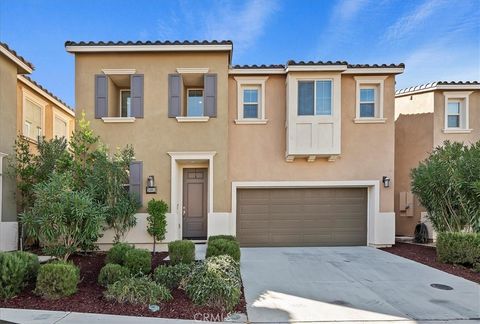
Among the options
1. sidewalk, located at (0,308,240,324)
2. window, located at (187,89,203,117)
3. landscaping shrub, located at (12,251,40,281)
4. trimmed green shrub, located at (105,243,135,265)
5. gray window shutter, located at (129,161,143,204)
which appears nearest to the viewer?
sidewalk, located at (0,308,240,324)

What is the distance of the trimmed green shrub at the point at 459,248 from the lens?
7316 mm

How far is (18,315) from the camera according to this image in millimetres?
4383

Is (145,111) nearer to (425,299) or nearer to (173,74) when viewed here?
(173,74)

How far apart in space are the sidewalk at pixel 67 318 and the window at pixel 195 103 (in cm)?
710

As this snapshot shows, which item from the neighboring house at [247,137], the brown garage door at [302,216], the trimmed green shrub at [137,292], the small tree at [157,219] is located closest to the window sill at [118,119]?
the neighboring house at [247,137]

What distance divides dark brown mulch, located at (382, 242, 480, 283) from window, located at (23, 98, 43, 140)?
13164 mm

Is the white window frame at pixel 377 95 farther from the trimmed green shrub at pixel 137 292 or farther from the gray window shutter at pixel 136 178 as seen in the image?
the trimmed green shrub at pixel 137 292

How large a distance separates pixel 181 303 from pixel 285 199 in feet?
19.7

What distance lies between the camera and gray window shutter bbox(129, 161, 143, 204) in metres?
9.30

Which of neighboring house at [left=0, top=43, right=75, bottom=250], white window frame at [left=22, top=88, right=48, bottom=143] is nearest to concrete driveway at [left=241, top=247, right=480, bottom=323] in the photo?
neighboring house at [left=0, top=43, right=75, bottom=250]

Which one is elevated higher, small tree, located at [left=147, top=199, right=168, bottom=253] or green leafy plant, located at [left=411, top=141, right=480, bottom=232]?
green leafy plant, located at [left=411, top=141, right=480, bottom=232]

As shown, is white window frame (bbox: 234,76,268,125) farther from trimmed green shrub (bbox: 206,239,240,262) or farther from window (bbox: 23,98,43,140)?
window (bbox: 23,98,43,140)

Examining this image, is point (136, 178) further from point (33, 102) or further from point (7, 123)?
point (33, 102)

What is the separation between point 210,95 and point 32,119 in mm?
7169
